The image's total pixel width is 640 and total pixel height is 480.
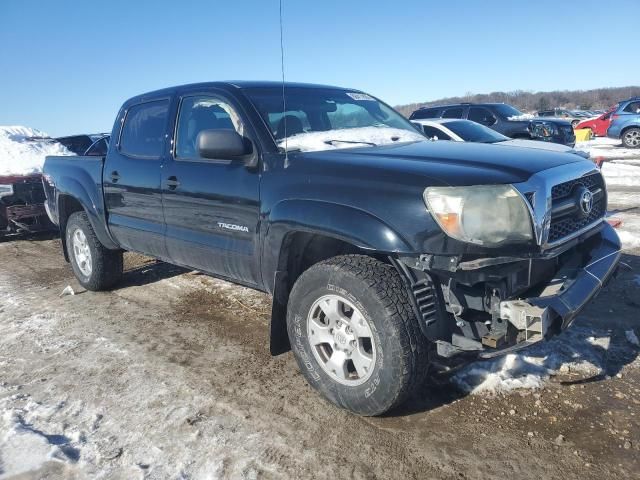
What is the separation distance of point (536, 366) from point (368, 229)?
1.61 metres

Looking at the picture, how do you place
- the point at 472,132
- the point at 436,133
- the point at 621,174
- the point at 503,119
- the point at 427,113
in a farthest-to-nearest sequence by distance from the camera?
the point at 427,113, the point at 503,119, the point at 621,174, the point at 436,133, the point at 472,132

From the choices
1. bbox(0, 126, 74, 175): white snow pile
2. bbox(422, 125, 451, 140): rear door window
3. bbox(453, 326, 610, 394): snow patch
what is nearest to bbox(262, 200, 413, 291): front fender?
bbox(453, 326, 610, 394): snow patch

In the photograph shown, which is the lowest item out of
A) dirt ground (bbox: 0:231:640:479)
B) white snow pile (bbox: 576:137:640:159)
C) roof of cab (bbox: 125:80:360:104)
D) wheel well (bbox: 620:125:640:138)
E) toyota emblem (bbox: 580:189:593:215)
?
dirt ground (bbox: 0:231:640:479)

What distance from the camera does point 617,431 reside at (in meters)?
2.65

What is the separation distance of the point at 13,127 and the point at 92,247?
7.29m

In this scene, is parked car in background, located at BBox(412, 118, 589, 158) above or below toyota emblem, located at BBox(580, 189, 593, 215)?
above

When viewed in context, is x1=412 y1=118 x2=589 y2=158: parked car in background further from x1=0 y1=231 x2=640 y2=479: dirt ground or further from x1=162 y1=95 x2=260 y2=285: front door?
x1=162 y1=95 x2=260 y2=285: front door

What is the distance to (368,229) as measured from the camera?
8.45ft

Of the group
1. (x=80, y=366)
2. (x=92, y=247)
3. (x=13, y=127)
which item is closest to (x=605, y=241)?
(x=80, y=366)

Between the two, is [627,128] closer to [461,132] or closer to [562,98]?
[461,132]

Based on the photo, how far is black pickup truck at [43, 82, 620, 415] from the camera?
8.06ft

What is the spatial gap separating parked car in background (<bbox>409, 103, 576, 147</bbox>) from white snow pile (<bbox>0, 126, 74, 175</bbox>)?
8.07 m

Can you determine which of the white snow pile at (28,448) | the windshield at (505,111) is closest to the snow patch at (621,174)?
the windshield at (505,111)

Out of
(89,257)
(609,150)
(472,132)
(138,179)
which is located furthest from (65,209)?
(609,150)
